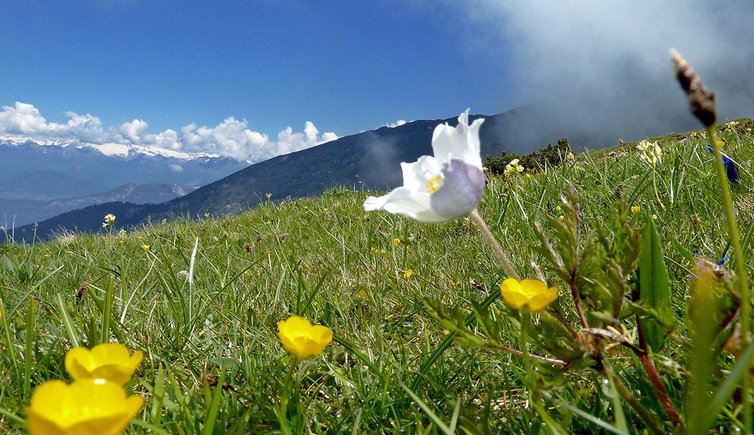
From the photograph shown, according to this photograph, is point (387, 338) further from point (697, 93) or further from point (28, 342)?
point (697, 93)

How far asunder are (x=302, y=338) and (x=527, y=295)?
1.82 feet

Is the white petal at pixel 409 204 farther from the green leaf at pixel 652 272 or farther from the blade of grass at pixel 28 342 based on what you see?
the blade of grass at pixel 28 342

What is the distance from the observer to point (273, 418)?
1.52 m

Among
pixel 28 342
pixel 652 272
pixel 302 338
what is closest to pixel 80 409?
pixel 302 338

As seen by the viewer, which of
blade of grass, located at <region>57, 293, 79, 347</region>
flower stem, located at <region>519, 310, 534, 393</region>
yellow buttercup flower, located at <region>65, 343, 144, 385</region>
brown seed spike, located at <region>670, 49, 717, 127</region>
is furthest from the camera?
blade of grass, located at <region>57, 293, 79, 347</region>

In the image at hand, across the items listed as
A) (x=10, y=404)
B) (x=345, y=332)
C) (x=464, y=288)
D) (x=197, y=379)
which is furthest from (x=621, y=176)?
(x=10, y=404)

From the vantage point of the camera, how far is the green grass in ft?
4.38

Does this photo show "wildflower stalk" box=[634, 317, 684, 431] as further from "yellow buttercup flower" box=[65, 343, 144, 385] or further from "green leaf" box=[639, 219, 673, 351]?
"yellow buttercup flower" box=[65, 343, 144, 385]

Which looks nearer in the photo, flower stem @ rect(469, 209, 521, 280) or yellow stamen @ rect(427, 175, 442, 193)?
flower stem @ rect(469, 209, 521, 280)

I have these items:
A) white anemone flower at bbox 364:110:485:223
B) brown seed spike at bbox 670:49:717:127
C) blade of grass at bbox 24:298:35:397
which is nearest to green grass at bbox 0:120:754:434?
blade of grass at bbox 24:298:35:397

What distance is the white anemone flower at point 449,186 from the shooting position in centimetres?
132

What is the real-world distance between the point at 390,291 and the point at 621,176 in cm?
320

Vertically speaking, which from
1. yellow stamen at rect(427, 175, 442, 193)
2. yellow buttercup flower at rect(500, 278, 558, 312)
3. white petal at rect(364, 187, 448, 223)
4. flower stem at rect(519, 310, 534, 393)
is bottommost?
flower stem at rect(519, 310, 534, 393)

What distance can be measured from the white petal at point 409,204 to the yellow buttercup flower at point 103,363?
0.68m
